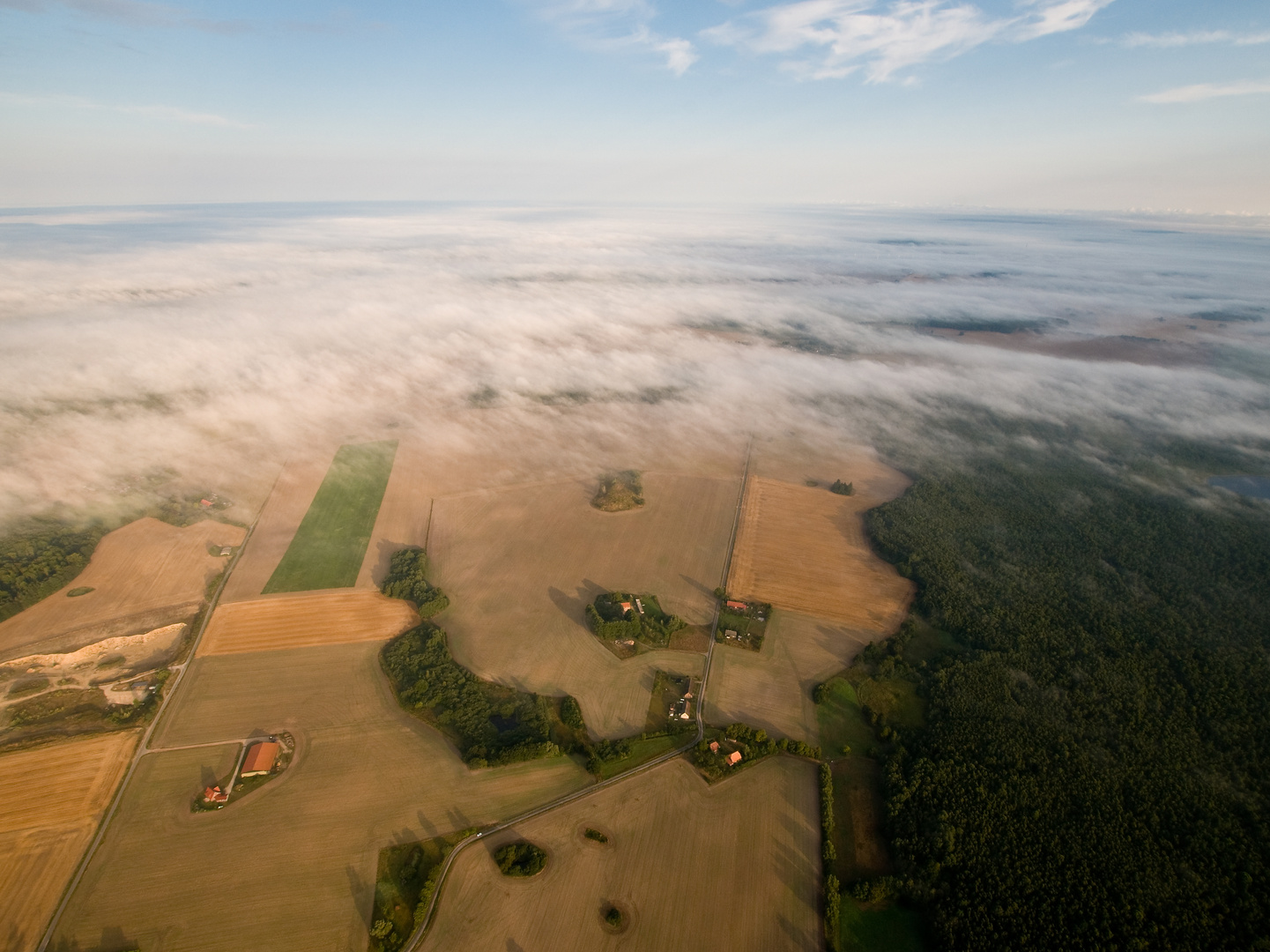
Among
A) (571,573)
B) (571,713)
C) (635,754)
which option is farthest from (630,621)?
(635,754)

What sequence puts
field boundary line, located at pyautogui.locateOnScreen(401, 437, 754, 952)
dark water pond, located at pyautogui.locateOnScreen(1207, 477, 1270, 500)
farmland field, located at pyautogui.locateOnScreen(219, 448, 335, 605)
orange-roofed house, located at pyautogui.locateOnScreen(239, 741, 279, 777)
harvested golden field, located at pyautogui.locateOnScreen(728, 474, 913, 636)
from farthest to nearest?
dark water pond, located at pyautogui.locateOnScreen(1207, 477, 1270, 500) → farmland field, located at pyautogui.locateOnScreen(219, 448, 335, 605) → harvested golden field, located at pyautogui.locateOnScreen(728, 474, 913, 636) → orange-roofed house, located at pyautogui.locateOnScreen(239, 741, 279, 777) → field boundary line, located at pyautogui.locateOnScreen(401, 437, 754, 952)

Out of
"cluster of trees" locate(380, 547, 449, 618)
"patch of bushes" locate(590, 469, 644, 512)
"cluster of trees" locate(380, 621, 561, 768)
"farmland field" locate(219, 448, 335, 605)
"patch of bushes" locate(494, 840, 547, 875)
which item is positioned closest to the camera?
"patch of bushes" locate(494, 840, 547, 875)

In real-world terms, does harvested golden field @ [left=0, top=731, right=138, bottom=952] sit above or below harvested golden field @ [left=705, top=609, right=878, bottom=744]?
above

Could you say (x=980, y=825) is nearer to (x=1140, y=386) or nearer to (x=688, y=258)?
(x=1140, y=386)

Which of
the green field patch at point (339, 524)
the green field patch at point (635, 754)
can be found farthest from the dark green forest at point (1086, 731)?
the green field patch at point (339, 524)

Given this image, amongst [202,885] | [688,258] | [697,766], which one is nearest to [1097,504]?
[697,766]

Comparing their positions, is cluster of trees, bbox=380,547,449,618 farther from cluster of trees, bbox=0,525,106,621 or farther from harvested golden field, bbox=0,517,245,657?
cluster of trees, bbox=0,525,106,621

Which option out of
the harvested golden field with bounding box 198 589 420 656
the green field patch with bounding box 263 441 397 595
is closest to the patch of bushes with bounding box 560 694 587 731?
the harvested golden field with bounding box 198 589 420 656

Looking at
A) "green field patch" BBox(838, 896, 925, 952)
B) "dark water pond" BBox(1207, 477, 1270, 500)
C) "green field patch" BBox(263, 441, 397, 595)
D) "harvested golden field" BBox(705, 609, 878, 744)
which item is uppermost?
"dark water pond" BBox(1207, 477, 1270, 500)
